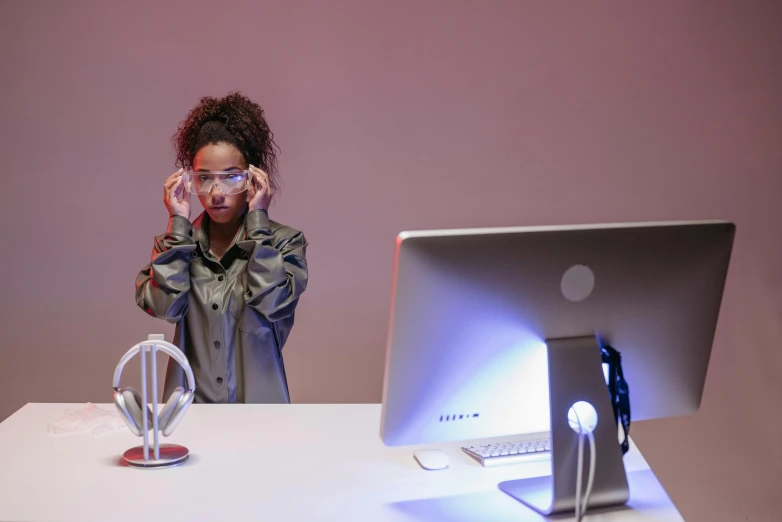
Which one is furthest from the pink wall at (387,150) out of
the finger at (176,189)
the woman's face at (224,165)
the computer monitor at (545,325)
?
the computer monitor at (545,325)

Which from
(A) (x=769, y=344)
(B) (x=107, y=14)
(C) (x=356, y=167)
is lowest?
(A) (x=769, y=344)

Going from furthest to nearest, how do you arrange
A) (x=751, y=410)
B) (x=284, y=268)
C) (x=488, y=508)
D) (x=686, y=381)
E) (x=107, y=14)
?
(x=751, y=410)
(x=107, y=14)
(x=284, y=268)
(x=686, y=381)
(x=488, y=508)

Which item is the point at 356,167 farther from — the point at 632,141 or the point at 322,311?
the point at 632,141

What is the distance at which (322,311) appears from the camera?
156 inches

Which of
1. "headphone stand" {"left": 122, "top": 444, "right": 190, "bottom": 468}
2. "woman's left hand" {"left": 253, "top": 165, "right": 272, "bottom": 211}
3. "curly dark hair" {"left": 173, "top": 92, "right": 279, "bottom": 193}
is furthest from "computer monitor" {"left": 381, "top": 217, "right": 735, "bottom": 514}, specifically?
"curly dark hair" {"left": 173, "top": 92, "right": 279, "bottom": 193}

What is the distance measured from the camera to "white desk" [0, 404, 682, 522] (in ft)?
4.87

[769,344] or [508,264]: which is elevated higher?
[508,264]

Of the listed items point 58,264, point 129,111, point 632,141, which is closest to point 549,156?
point 632,141

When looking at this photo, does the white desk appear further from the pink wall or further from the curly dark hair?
the pink wall

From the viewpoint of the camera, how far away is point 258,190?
275cm

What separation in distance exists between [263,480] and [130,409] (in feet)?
1.13

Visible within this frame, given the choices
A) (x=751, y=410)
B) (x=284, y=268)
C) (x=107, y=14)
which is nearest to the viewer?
(x=284, y=268)

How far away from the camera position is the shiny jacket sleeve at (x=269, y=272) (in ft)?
8.38

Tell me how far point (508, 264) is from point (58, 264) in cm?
308
